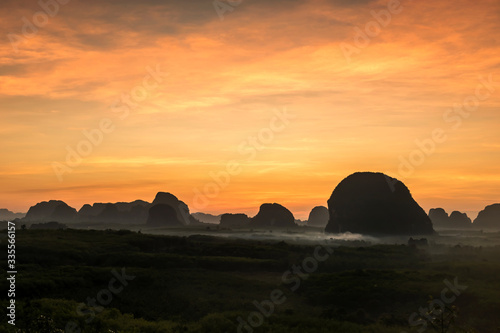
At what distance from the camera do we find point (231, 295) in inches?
1791

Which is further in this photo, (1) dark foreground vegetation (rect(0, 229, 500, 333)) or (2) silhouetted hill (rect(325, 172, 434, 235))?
(2) silhouetted hill (rect(325, 172, 434, 235))

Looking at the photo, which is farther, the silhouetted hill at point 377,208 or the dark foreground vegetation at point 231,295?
the silhouetted hill at point 377,208

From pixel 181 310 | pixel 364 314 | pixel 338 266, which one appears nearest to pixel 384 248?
pixel 338 266

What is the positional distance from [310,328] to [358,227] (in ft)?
499

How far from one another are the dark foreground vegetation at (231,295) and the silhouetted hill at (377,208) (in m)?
110

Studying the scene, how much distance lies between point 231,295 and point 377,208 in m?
146

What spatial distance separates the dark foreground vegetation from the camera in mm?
34000

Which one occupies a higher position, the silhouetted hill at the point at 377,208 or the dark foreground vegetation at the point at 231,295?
the silhouetted hill at the point at 377,208

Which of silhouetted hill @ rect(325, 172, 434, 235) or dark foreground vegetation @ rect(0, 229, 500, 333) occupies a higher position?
silhouetted hill @ rect(325, 172, 434, 235)

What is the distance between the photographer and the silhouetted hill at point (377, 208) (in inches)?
6969

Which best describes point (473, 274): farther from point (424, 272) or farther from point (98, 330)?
point (98, 330)

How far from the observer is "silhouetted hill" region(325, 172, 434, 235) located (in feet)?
581

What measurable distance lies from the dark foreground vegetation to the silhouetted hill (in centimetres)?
10978

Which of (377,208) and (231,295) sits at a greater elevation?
(377,208)
